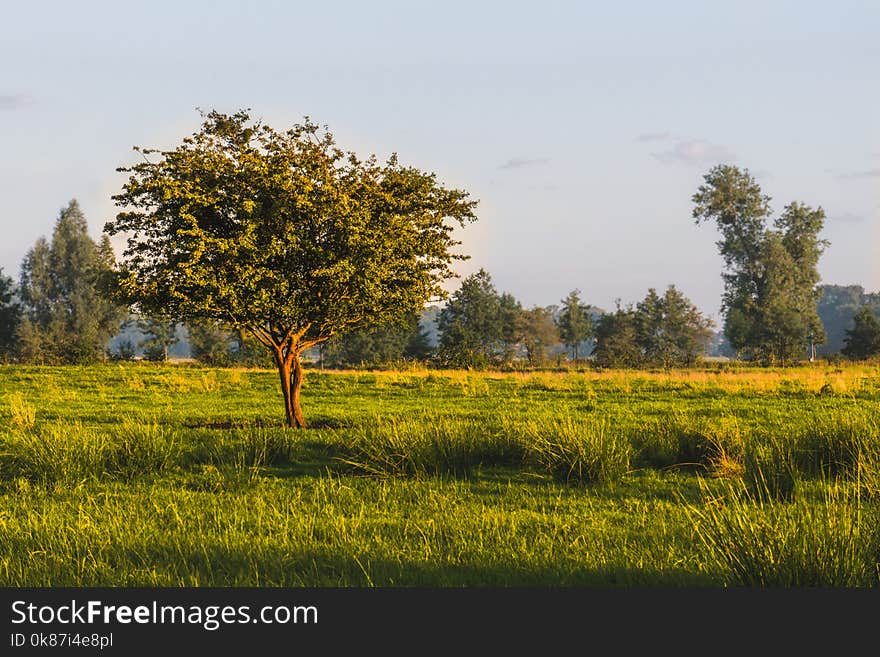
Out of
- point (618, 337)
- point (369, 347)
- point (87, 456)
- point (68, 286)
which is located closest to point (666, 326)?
point (618, 337)

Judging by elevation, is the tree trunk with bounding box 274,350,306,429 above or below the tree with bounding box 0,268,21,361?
below

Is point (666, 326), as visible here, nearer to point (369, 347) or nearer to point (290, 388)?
point (369, 347)

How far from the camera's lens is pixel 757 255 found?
8919 centimetres

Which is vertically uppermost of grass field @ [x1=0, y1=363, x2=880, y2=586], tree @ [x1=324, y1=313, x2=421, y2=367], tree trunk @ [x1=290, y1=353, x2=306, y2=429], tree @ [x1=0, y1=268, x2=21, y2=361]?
tree @ [x1=0, y1=268, x2=21, y2=361]

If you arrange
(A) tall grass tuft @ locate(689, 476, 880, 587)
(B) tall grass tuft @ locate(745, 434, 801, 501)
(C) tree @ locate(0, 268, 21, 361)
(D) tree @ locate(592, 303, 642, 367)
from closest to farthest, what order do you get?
1. (A) tall grass tuft @ locate(689, 476, 880, 587)
2. (B) tall grass tuft @ locate(745, 434, 801, 501)
3. (D) tree @ locate(592, 303, 642, 367)
4. (C) tree @ locate(0, 268, 21, 361)

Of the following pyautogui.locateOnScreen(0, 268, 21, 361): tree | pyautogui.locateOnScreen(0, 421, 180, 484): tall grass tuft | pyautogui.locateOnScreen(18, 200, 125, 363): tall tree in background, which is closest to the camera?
pyautogui.locateOnScreen(0, 421, 180, 484): tall grass tuft

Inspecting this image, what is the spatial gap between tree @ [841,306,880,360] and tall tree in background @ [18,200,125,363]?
270 ft

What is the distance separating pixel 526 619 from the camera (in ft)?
18.8

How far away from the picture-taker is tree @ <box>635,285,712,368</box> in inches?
3504

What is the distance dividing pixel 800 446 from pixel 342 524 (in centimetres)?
876

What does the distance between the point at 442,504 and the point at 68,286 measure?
103 meters

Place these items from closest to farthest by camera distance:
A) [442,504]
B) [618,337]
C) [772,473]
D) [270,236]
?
[442,504] → [772,473] → [270,236] → [618,337]

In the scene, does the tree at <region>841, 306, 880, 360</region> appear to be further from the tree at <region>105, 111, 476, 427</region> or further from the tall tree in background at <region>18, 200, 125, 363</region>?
the tall tree in background at <region>18, 200, 125, 363</region>

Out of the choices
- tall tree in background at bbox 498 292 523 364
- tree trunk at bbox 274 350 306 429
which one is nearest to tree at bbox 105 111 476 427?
tree trunk at bbox 274 350 306 429
